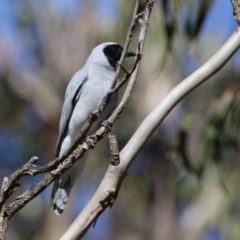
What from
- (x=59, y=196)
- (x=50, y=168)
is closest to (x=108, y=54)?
(x=59, y=196)

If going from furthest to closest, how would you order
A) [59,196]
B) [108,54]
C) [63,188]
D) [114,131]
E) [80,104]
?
[114,131] < [108,54] < [80,104] < [63,188] < [59,196]

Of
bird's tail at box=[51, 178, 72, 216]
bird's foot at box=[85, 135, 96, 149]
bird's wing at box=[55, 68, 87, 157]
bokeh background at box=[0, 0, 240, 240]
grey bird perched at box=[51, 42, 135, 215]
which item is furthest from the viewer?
bokeh background at box=[0, 0, 240, 240]

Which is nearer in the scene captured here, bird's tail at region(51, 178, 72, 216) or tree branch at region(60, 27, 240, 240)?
tree branch at region(60, 27, 240, 240)

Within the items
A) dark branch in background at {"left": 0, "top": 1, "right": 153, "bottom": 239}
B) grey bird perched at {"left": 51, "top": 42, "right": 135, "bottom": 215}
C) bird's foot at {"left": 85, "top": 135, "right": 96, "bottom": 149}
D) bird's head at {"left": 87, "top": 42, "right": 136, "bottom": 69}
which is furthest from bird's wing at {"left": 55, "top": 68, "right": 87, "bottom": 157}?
dark branch in background at {"left": 0, "top": 1, "right": 153, "bottom": 239}

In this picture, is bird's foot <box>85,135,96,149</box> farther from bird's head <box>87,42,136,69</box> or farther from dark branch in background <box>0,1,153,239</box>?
bird's head <box>87,42,136,69</box>

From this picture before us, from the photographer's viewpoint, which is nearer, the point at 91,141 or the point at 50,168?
the point at 50,168

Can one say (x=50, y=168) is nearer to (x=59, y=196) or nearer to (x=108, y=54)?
(x=59, y=196)

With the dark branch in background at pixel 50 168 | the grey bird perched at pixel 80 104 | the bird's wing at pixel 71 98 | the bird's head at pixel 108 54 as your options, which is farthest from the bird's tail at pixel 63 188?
the dark branch in background at pixel 50 168

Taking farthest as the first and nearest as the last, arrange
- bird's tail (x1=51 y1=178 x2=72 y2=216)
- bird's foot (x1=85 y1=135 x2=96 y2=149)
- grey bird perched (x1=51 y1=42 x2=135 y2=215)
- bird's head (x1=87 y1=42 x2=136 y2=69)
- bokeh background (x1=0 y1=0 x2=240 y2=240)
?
bokeh background (x1=0 y1=0 x2=240 y2=240)
bird's head (x1=87 y1=42 x2=136 y2=69)
grey bird perched (x1=51 y1=42 x2=135 y2=215)
bird's tail (x1=51 y1=178 x2=72 y2=216)
bird's foot (x1=85 y1=135 x2=96 y2=149)

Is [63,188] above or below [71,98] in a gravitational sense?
below

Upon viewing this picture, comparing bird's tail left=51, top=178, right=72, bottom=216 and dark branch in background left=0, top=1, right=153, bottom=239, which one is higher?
dark branch in background left=0, top=1, right=153, bottom=239

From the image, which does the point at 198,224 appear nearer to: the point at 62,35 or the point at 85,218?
the point at 62,35

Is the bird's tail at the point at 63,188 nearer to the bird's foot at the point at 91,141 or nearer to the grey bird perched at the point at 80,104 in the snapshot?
the grey bird perched at the point at 80,104

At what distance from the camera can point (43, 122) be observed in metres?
6.00
